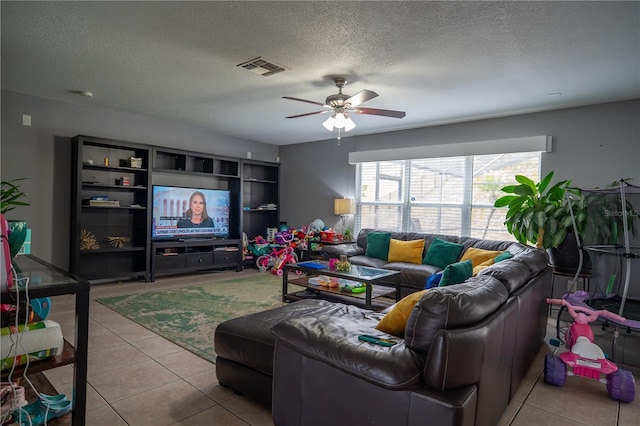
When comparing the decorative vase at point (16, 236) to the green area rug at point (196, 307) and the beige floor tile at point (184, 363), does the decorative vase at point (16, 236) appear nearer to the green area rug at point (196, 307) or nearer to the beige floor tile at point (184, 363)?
the beige floor tile at point (184, 363)

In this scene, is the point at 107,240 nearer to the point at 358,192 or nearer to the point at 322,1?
the point at 358,192

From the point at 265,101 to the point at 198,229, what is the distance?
2625mm

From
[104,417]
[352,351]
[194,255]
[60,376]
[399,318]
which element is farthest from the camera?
[194,255]

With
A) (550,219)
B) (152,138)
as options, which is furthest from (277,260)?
(550,219)

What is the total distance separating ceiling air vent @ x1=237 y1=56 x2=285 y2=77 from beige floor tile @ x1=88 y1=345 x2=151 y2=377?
2581 mm

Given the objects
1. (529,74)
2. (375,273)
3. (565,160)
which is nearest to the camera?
(529,74)

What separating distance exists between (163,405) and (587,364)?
2657 mm

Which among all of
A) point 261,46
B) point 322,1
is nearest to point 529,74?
point 322,1

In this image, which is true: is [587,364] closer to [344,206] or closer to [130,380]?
[130,380]

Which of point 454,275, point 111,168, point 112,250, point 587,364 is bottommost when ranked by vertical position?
point 587,364

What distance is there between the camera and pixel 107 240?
529cm

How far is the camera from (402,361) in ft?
4.73

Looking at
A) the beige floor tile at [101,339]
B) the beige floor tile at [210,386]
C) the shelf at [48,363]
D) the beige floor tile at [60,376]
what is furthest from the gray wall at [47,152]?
the shelf at [48,363]

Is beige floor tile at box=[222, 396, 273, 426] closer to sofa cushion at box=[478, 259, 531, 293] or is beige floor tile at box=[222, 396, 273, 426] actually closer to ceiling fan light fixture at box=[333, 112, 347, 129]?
sofa cushion at box=[478, 259, 531, 293]
